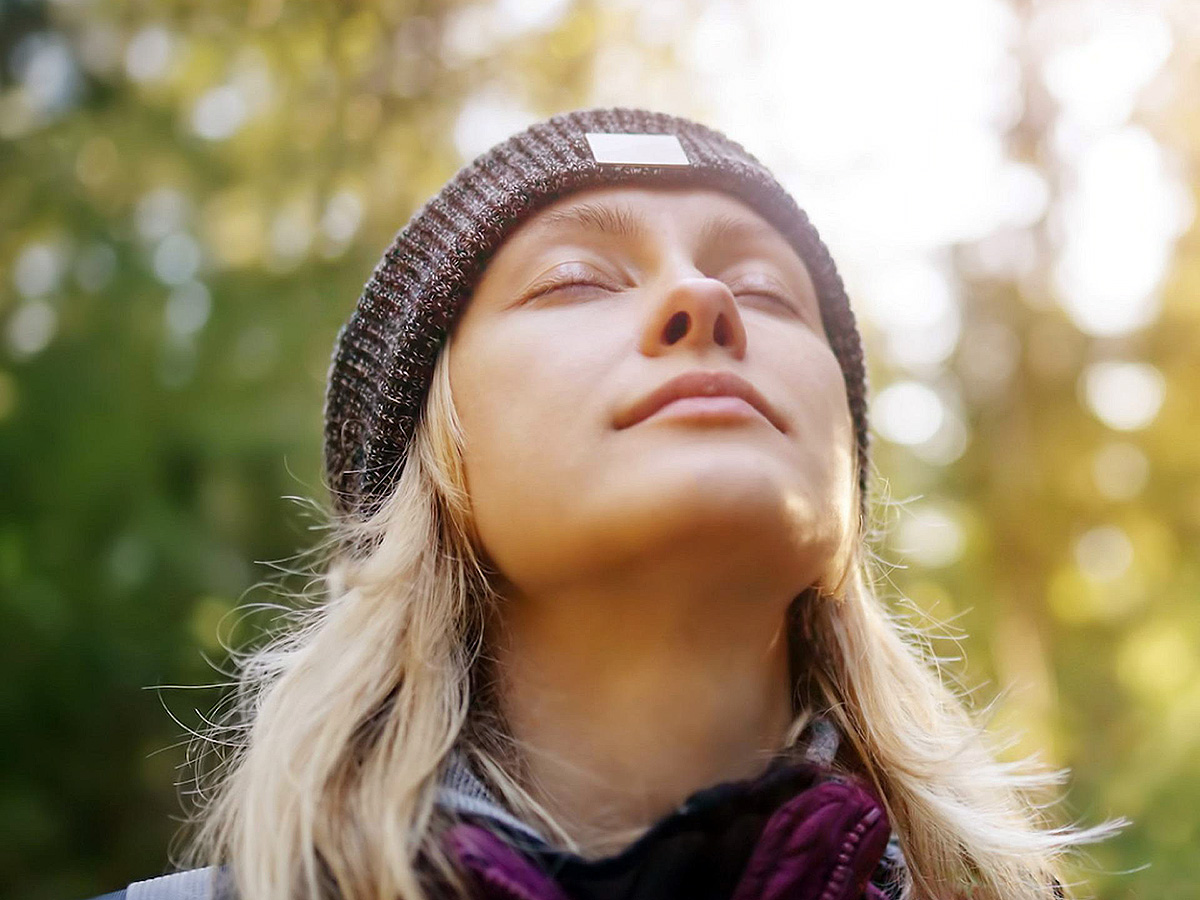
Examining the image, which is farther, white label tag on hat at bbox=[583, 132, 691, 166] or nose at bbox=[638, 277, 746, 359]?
white label tag on hat at bbox=[583, 132, 691, 166]

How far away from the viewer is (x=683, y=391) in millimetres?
1430

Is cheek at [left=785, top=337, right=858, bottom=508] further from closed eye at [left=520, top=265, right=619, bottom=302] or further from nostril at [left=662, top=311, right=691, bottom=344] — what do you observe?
closed eye at [left=520, top=265, right=619, bottom=302]

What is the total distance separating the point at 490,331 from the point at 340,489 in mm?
600

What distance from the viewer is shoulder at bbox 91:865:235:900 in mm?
1508

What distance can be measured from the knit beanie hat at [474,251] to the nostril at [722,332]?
0.36 metres

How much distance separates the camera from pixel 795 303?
176 cm

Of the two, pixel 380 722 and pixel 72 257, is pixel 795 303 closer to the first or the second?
pixel 380 722

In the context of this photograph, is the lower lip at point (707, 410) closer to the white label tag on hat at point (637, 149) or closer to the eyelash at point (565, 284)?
the eyelash at point (565, 284)

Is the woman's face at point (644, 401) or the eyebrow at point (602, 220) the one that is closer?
the woman's face at point (644, 401)

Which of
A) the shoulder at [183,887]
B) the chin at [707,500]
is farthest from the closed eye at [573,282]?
the shoulder at [183,887]

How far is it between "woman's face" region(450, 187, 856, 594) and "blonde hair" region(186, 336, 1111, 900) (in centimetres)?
14

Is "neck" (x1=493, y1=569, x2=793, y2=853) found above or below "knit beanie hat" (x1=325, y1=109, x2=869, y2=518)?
below

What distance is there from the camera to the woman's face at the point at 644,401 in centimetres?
138

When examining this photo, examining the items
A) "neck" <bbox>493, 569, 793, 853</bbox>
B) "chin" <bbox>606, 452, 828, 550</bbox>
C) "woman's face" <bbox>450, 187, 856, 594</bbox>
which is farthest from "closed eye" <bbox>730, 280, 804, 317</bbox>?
"neck" <bbox>493, 569, 793, 853</bbox>
